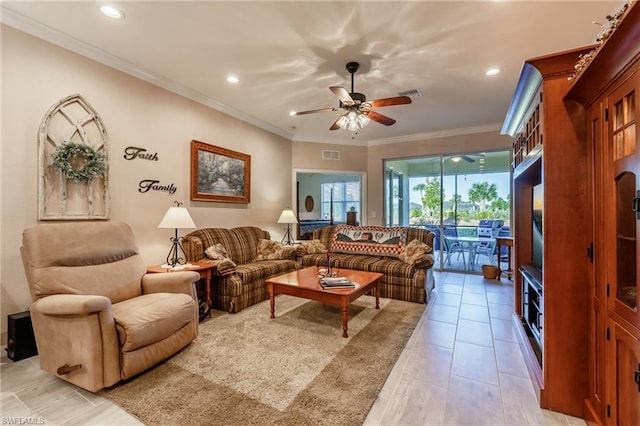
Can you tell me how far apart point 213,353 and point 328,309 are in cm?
151

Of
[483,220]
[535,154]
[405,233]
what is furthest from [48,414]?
[483,220]

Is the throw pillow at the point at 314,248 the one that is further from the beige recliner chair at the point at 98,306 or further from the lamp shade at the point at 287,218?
the beige recliner chair at the point at 98,306

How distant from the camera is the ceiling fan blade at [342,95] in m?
2.65

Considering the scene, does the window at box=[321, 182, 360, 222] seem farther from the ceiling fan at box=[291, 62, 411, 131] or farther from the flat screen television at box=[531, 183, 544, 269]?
the flat screen television at box=[531, 183, 544, 269]

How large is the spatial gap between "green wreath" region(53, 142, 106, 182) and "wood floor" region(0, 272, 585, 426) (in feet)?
5.50

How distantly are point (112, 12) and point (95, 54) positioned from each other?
85 centimetres

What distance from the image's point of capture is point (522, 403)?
1.85 meters

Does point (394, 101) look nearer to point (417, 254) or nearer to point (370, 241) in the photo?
point (417, 254)

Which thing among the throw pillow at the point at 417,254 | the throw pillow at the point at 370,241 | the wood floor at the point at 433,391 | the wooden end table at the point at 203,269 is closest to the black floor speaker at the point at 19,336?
the wood floor at the point at 433,391

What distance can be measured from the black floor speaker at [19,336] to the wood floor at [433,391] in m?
0.07

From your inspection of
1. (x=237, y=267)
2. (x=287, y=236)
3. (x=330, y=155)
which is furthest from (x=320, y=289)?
(x=330, y=155)

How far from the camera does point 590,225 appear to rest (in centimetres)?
166

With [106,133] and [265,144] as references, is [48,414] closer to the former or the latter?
[106,133]

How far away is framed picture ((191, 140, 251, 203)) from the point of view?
4160mm
